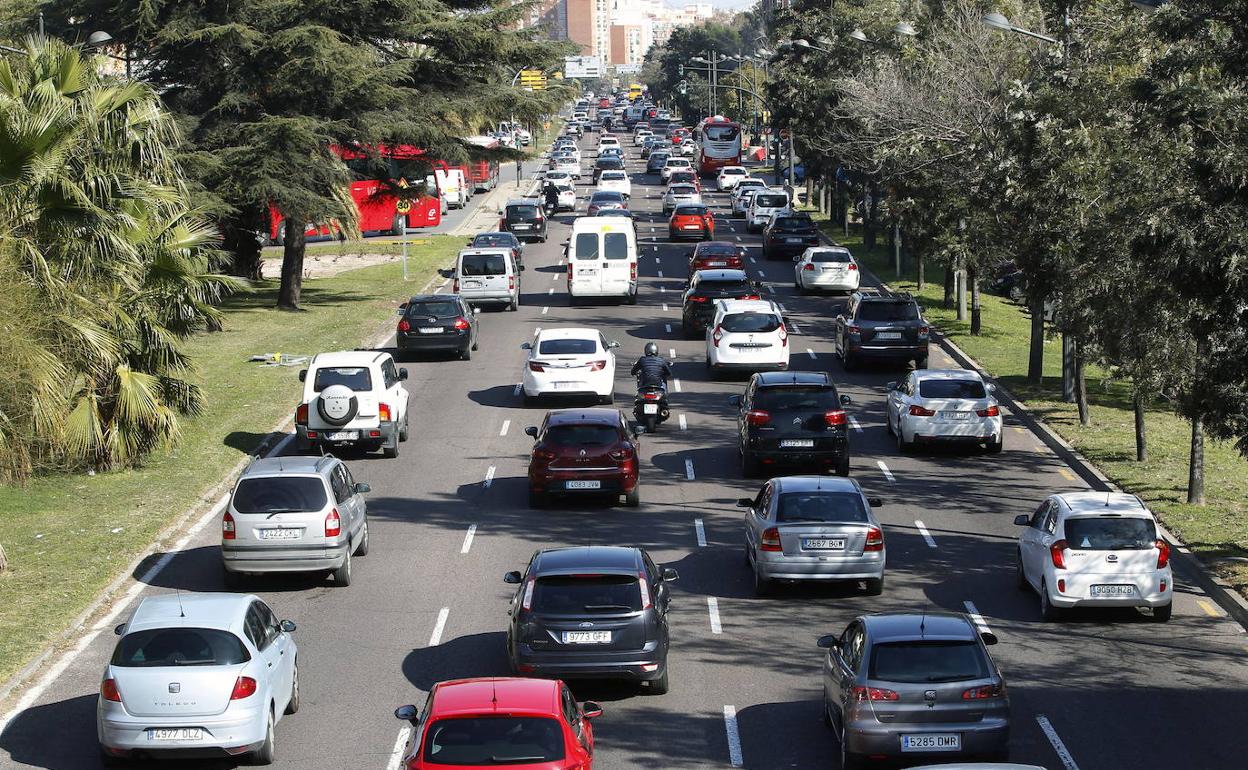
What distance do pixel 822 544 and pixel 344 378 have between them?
1154 cm

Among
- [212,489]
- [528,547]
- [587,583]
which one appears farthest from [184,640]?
[212,489]

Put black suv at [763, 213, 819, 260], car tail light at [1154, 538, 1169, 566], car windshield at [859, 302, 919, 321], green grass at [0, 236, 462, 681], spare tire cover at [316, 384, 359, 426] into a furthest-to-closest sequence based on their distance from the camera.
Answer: black suv at [763, 213, 819, 260] → car windshield at [859, 302, 919, 321] → spare tire cover at [316, 384, 359, 426] → green grass at [0, 236, 462, 681] → car tail light at [1154, 538, 1169, 566]

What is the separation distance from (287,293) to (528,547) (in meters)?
26.5

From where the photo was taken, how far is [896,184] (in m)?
45.2

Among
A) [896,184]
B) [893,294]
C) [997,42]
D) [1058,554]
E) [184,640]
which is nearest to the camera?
[184,640]

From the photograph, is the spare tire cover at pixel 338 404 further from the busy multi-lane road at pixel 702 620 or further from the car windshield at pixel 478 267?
the car windshield at pixel 478 267

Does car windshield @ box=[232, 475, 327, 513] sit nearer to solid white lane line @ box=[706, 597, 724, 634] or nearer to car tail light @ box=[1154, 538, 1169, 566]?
solid white lane line @ box=[706, 597, 724, 634]

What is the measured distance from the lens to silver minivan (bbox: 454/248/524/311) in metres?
45.8

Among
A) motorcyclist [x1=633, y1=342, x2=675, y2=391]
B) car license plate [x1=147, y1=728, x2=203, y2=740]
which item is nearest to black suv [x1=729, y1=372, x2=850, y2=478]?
motorcyclist [x1=633, y1=342, x2=675, y2=391]

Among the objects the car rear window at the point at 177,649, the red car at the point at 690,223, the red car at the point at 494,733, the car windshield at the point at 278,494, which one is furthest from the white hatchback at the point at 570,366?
the red car at the point at 690,223

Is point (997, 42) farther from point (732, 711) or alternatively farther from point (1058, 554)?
point (732, 711)

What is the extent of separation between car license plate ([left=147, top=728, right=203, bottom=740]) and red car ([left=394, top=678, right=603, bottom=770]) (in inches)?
112

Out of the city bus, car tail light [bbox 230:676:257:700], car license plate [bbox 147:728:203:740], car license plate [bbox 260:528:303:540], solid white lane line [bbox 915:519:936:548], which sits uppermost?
the city bus

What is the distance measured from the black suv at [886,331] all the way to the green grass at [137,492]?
1212cm
